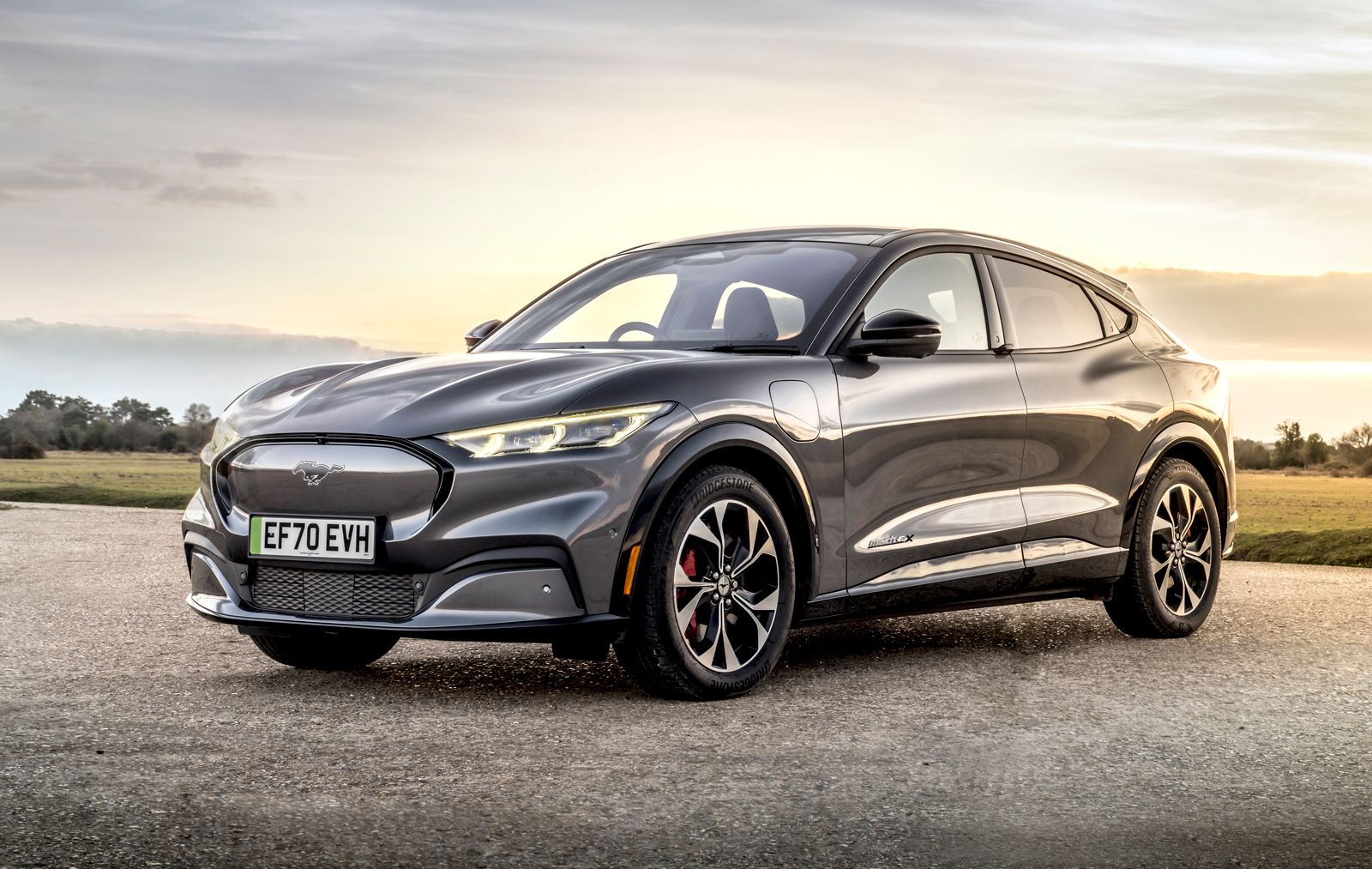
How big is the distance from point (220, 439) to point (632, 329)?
1.82 metres

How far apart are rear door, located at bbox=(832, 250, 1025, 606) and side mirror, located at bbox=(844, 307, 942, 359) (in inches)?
3.6

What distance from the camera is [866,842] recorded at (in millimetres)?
3984

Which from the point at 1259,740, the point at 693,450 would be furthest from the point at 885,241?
the point at 1259,740

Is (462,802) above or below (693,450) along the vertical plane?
below

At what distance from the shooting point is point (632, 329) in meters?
6.96

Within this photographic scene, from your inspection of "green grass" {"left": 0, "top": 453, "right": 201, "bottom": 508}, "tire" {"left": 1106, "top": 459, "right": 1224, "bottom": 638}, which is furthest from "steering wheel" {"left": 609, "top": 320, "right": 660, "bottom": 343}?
"green grass" {"left": 0, "top": 453, "right": 201, "bottom": 508}

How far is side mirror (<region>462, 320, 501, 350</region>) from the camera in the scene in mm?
7480

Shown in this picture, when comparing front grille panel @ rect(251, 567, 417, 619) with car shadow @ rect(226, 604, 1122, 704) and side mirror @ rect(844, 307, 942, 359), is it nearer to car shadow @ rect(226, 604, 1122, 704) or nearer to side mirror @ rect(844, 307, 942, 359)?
car shadow @ rect(226, 604, 1122, 704)

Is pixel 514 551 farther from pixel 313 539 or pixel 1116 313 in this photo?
pixel 1116 313

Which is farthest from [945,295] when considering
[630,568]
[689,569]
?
[630,568]

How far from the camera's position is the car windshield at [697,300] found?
21.1 ft

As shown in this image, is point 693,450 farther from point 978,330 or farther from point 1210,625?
point 1210,625

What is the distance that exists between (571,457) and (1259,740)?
8.12 ft

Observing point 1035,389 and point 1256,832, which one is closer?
point 1256,832
